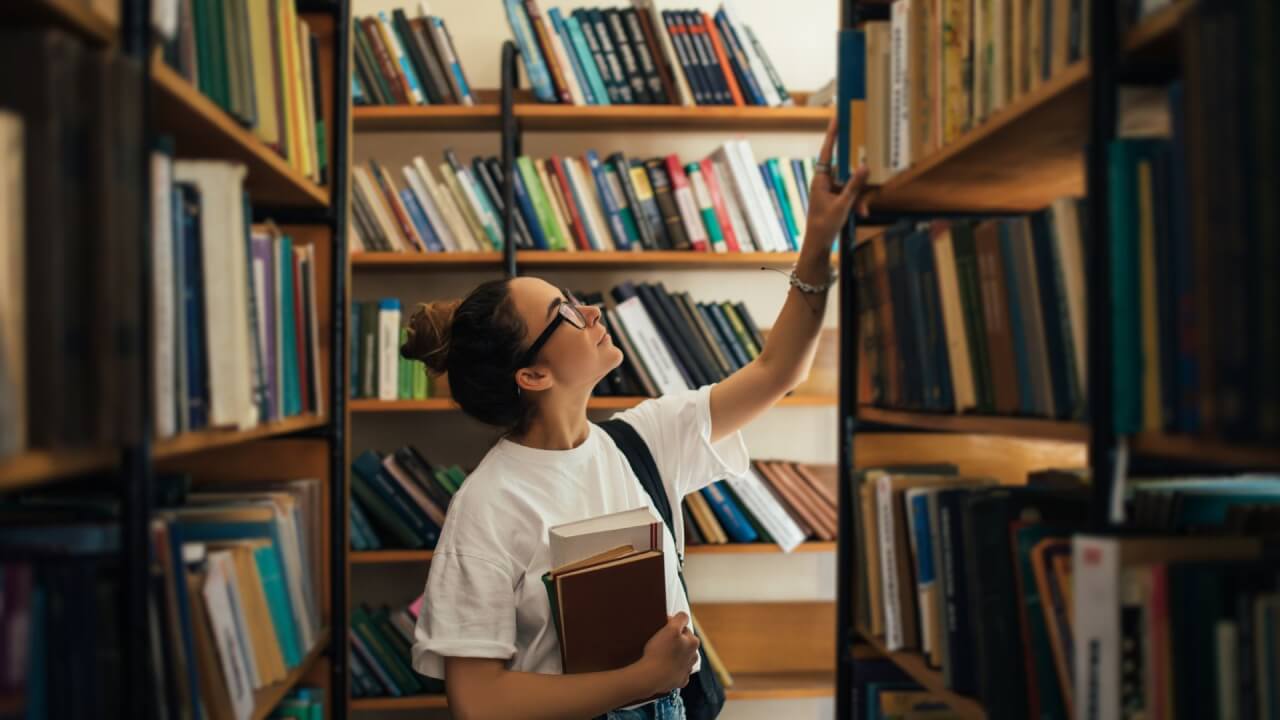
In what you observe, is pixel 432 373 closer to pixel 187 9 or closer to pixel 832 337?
pixel 187 9

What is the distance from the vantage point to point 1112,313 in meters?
0.83

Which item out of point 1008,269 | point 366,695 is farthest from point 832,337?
point 1008,269

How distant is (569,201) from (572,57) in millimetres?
403

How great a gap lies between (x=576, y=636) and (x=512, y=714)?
0.14 metres

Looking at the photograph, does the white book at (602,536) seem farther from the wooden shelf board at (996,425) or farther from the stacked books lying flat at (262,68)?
the stacked books lying flat at (262,68)

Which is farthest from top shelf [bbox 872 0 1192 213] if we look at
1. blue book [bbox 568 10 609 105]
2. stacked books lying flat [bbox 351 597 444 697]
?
stacked books lying flat [bbox 351 597 444 697]

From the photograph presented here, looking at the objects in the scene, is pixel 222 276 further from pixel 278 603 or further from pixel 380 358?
pixel 380 358

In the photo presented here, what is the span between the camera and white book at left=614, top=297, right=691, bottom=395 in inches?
105

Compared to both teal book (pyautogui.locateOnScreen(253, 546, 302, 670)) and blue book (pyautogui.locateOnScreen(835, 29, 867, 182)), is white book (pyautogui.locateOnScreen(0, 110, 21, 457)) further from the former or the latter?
blue book (pyautogui.locateOnScreen(835, 29, 867, 182))

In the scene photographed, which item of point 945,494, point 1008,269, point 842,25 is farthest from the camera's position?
→ point 842,25

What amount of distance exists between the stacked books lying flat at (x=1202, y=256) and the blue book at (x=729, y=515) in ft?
6.22

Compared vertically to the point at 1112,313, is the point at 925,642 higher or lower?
lower

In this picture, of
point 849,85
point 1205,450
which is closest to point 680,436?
point 849,85

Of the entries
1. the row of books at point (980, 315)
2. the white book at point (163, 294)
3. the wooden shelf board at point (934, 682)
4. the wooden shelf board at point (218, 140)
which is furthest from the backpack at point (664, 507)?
the white book at point (163, 294)
